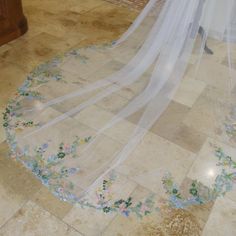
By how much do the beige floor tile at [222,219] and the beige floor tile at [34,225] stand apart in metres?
0.65

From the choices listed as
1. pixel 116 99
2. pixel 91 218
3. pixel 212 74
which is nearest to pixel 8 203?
pixel 91 218

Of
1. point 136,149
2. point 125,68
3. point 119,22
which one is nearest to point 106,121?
point 136,149

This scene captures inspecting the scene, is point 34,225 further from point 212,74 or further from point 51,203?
point 212,74

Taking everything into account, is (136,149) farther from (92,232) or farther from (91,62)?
(91,62)

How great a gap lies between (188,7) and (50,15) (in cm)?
197

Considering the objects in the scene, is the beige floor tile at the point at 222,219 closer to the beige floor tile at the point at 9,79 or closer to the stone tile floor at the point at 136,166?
the stone tile floor at the point at 136,166

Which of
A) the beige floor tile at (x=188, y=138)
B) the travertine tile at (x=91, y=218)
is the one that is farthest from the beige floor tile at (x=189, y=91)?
the travertine tile at (x=91, y=218)

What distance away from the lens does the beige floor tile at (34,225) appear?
139 centimetres

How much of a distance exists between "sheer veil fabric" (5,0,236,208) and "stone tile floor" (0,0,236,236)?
28 mm

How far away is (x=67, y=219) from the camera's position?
4.77ft

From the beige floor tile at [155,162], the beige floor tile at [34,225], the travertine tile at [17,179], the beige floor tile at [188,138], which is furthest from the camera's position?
the beige floor tile at [188,138]

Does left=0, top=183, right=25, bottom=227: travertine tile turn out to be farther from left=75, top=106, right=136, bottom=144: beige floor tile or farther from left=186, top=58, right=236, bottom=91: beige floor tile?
left=186, top=58, right=236, bottom=91: beige floor tile

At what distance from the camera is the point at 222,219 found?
1.51 m

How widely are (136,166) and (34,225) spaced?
0.63 m
